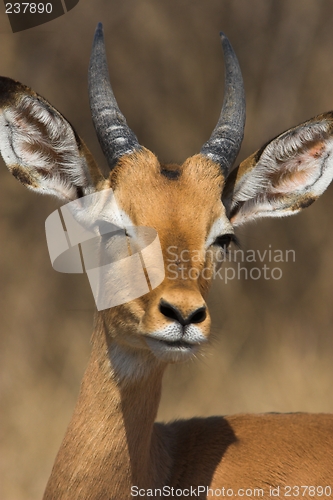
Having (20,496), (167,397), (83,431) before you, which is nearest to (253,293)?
(167,397)

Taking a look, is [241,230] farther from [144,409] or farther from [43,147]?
[144,409]

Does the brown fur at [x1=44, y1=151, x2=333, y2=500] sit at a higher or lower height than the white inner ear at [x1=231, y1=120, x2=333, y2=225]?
lower

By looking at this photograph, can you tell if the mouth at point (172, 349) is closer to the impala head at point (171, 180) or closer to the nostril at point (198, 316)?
the impala head at point (171, 180)

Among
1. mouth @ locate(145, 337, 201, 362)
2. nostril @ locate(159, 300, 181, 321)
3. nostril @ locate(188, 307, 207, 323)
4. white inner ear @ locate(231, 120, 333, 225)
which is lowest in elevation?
mouth @ locate(145, 337, 201, 362)

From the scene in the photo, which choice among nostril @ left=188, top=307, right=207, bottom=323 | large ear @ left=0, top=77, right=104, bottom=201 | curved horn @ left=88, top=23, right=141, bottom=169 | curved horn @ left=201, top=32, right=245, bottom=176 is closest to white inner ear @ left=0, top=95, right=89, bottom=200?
large ear @ left=0, top=77, right=104, bottom=201

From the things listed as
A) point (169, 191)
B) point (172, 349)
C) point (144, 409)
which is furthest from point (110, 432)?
point (169, 191)

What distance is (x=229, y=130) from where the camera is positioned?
14.8 ft

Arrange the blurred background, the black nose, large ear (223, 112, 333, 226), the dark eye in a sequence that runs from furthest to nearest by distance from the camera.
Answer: the blurred background → large ear (223, 112, 333, 226) → the dark eye → the black nose

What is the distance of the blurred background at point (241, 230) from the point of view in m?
8.14

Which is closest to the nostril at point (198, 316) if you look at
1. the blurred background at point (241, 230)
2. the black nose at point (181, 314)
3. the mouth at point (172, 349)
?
the black nose at point (181, 314)

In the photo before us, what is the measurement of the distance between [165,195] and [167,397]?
17.4 feet

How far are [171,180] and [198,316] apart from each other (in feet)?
3.78

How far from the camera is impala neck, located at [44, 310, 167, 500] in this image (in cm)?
405

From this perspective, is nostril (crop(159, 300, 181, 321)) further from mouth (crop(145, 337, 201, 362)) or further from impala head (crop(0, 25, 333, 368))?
mouth (crop(145, 337, 201, 362))
